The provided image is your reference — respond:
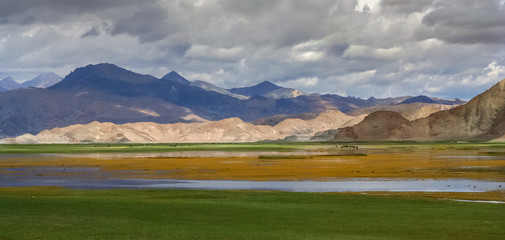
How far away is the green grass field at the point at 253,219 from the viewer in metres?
22.9

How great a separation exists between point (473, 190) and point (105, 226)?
103ft

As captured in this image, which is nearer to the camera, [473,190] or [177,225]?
[177,225]

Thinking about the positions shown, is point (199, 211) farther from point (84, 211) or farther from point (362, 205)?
point (362, 205)

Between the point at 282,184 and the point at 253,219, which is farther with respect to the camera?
the point at 282,184

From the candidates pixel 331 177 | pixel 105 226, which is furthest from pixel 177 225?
pixel 331 177

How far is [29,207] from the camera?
29656 mm

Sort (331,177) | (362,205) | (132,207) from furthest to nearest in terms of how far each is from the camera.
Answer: (331,177) → (362,205) → (132,207)

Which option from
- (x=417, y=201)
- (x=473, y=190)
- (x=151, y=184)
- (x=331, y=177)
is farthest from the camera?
(x=331, y=177)

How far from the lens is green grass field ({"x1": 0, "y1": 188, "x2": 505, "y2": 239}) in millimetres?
22922

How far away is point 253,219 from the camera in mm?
27422

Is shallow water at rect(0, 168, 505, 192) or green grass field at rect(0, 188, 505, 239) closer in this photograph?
green grass field at rect(0, 188, 505, 239)

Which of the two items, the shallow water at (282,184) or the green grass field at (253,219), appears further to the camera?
the shallow water at (282,184)

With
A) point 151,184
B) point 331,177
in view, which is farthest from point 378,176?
point 151,184

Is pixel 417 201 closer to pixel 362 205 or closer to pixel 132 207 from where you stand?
pixel 362 205
